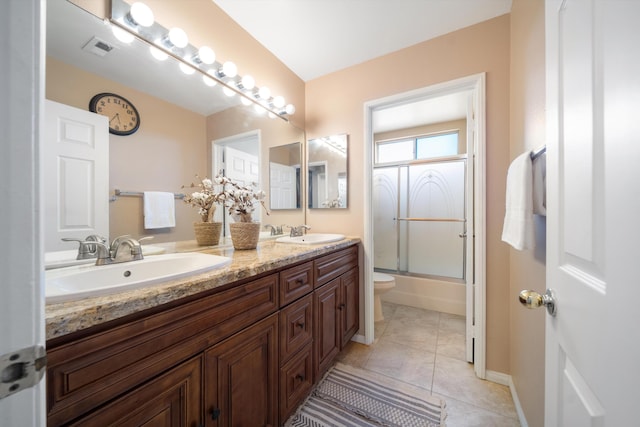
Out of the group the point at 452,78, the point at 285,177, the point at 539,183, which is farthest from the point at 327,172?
the point at 539,183

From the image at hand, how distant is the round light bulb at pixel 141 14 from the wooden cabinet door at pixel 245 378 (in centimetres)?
149

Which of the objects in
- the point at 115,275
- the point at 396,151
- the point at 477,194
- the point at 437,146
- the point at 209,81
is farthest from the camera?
the point at 396,151

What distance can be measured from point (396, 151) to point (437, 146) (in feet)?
1.82

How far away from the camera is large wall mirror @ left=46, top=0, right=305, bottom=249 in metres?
0.90

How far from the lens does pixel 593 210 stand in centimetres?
44

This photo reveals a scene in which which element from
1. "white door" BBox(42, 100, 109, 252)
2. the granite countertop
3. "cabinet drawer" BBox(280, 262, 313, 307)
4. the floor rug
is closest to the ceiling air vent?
"white door" BBox(42, 100, 109, 252)

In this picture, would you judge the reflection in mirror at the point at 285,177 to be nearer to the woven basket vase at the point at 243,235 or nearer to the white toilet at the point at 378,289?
the woven basket vase at the point at 243,235

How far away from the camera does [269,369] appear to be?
3.30 feet

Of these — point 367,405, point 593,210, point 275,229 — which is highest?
point 593,210

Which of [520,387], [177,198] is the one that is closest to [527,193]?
[520,387]

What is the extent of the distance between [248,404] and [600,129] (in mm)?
1321

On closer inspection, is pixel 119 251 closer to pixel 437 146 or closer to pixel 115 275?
pixel 115 275

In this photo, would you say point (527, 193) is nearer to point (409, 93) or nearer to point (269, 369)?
point (409, 93)

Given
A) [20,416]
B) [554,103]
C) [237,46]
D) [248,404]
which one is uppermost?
[237,46]
